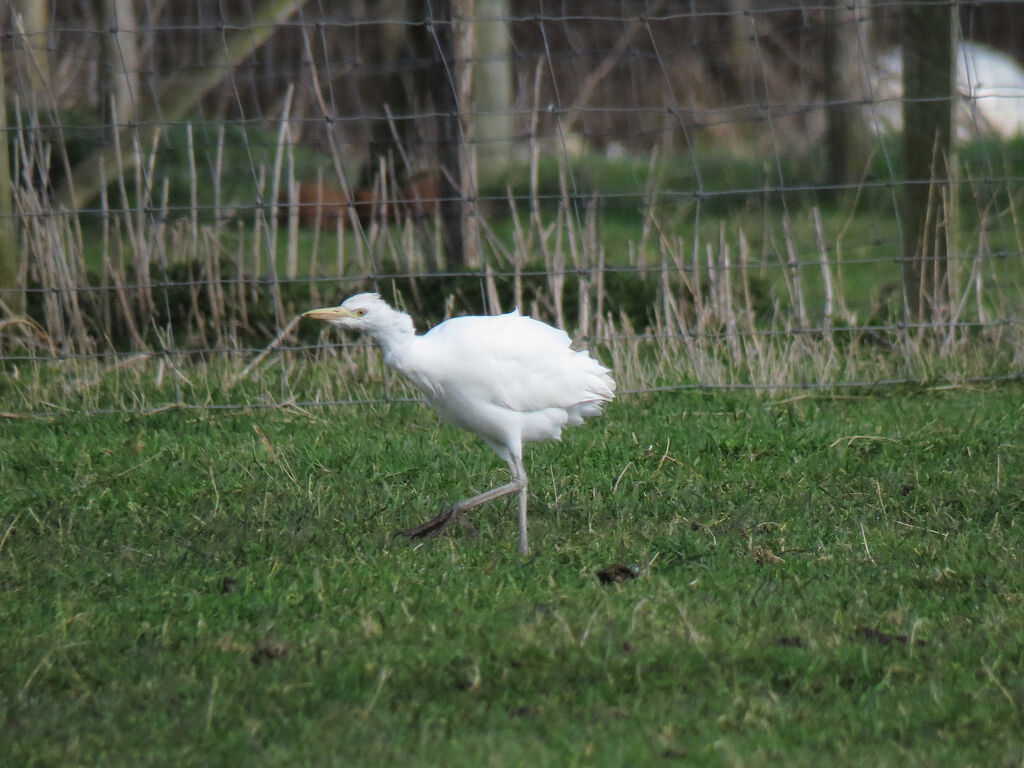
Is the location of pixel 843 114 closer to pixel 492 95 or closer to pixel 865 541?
pixel 492 95

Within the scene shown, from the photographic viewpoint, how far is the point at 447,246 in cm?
779

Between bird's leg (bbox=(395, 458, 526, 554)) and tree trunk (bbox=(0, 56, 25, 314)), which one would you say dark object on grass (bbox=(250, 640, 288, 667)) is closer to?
bird's leg (bbox=(395, 458, 526, 554))

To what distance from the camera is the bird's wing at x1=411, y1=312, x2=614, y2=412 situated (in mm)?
4477

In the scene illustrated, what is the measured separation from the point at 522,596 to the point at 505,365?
2.97 feet

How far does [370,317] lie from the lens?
14.6 feet

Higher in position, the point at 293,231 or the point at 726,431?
the point at 293,231

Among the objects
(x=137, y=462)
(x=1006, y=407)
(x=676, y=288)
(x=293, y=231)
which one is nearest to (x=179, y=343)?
(x=293, y=231)

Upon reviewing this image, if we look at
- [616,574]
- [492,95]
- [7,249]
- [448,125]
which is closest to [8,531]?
[616,574]

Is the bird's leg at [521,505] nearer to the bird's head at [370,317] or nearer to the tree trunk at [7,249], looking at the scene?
the bird's head at [370,317]

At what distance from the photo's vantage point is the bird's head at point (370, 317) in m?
4.46

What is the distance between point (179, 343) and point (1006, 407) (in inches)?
181

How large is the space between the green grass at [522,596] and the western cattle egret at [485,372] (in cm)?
31

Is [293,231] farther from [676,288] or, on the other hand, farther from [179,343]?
[676,288]

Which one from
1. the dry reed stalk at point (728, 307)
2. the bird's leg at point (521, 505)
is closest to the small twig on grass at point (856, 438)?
the dry reed stalk at point (728, 307)
